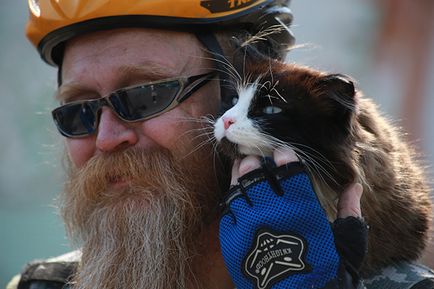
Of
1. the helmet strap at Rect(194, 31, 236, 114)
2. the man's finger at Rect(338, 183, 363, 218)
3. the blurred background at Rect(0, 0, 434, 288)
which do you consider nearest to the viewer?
the man's finger at Rect(338, 183, 363, 218)

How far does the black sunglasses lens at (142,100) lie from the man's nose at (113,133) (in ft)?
0.13

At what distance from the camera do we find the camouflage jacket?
88.8 inches

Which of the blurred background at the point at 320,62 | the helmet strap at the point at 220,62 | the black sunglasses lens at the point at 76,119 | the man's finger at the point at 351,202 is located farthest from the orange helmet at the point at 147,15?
the blurred background at the point at 320,62

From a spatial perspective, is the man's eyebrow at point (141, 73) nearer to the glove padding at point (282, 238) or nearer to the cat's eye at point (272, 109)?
the cat's eye at point (272, 109)

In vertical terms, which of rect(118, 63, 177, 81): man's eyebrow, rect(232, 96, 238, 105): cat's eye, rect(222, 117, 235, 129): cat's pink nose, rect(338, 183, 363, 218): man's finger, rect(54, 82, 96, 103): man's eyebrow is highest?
rect(118, 63, 177, 81): man's eyebrow

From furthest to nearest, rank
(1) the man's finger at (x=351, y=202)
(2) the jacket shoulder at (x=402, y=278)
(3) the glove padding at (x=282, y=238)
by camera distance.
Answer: (2) the jacket shoulder at (x=402, y=278) → (1) the man's finger at (x=351, y=202) → (3) the glove padding at (x=282, y=238)

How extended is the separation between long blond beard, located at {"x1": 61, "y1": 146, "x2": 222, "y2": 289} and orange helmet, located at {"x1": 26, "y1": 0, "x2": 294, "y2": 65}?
0.50 meters

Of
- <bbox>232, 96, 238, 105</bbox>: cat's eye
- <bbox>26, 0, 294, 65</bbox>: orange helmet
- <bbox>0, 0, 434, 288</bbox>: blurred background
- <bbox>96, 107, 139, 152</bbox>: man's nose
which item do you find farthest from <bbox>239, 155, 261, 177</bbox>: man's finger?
<bbox>0, 0, 434, 288</bbox>: blurred background

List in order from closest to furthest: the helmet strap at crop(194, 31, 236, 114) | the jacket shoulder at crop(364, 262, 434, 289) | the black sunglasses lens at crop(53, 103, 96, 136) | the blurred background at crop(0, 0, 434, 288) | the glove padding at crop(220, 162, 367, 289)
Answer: the glove padding at crop(220, 162, 367, 289) < the jacket shoulder at crop(364, 262, 434, 289) < the helmet strap at crop(194, 31, 236, 114) < the black sunglasses lens at crop(53, 103, 96, 136) < the blurred background at crop(0, 0, 434, 288)

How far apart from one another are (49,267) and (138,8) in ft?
4.06

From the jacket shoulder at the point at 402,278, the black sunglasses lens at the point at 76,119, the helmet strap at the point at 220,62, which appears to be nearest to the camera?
the jacket shoulder at the point at 402,278

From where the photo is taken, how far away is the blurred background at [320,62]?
5.70 metres

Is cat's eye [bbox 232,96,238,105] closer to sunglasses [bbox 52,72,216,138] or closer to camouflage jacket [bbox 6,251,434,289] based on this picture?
sunglasses [bbox 52,72,216,138]

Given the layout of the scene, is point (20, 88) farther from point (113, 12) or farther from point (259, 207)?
point (259, 207)
